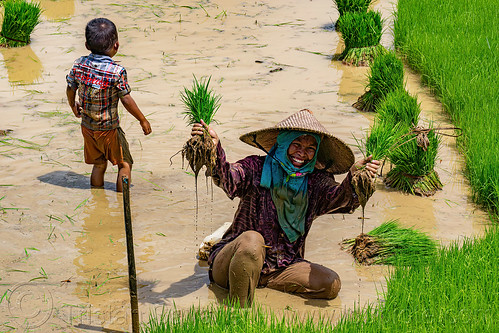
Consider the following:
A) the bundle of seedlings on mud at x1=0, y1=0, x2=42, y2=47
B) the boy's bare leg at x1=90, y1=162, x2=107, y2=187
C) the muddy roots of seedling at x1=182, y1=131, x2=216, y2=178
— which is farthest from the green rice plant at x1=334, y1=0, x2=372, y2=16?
the muddy roots of seedling at x1=182, y1=131, x2=216, y2=178

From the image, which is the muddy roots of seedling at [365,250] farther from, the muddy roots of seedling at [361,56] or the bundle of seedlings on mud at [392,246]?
the muddy roots of seedling at [361,56]

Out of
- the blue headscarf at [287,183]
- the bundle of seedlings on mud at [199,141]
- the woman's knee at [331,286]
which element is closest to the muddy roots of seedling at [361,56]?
the blue headscarf at [287,183]

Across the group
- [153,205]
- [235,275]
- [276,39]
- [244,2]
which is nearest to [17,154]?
[153,205]

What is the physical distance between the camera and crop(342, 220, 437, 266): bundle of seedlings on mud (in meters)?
4.69

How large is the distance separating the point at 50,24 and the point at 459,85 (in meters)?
5.59

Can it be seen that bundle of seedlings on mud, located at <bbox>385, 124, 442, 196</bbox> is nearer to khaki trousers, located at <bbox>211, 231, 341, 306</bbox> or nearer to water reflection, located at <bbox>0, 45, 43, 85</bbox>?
khaki trousers, located at <bbox>211, 231, 341, 306</bbox>

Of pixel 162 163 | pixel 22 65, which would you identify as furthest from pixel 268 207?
pixel 22 65

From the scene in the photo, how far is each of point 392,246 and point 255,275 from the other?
1.11 m

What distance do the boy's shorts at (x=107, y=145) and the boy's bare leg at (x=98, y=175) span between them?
0.15 meters

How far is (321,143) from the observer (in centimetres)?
437

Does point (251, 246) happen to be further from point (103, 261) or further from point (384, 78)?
point (384, 78)

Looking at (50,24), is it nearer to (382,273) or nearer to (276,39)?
(276,39)

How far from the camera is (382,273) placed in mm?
4668

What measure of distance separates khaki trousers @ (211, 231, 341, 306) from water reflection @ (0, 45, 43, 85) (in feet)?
15.3
